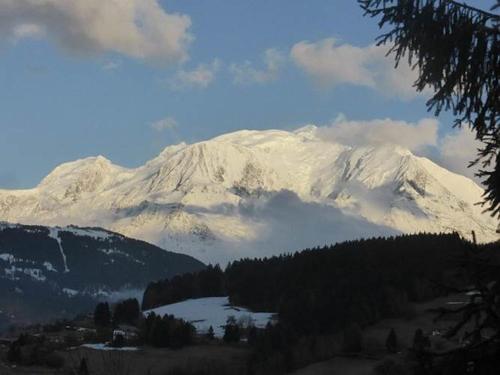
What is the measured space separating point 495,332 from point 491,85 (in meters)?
4.23

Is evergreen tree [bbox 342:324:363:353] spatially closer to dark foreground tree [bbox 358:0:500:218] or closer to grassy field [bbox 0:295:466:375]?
grassy field [bbox 0:295:466:375]

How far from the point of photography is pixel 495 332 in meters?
11.1

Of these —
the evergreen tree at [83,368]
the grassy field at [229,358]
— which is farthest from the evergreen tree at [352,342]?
the evergreen tree at [83,368]

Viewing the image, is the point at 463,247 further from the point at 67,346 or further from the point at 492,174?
the point at 67,346

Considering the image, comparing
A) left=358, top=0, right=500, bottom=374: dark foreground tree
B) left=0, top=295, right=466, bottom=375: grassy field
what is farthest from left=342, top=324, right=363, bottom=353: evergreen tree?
left=358, top=0, right=500, bottom=374: dark foreground tree

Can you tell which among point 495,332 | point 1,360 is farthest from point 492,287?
point 1,360

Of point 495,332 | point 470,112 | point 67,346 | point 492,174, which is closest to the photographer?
point 495,332

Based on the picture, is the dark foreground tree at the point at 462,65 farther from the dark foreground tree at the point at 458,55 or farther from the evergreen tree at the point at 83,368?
the evergreen tree at the point at 83,368

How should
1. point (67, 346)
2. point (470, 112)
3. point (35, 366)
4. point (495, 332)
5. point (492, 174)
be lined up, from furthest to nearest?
point (67, 346) → point (35, 366) → point (470, 112) → point (492, 174) → point (495, 332)

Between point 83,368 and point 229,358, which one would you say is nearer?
point 83,368

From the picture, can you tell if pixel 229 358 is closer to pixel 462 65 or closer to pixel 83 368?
pixel 83 368

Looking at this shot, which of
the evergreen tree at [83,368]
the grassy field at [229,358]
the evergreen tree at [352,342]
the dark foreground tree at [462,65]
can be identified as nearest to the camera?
the dark foreground tree at [462,65]

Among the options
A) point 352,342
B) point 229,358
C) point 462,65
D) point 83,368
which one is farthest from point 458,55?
point 229,358

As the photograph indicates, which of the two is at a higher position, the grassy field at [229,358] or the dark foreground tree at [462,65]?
the dark foreground tree at [462,65]
